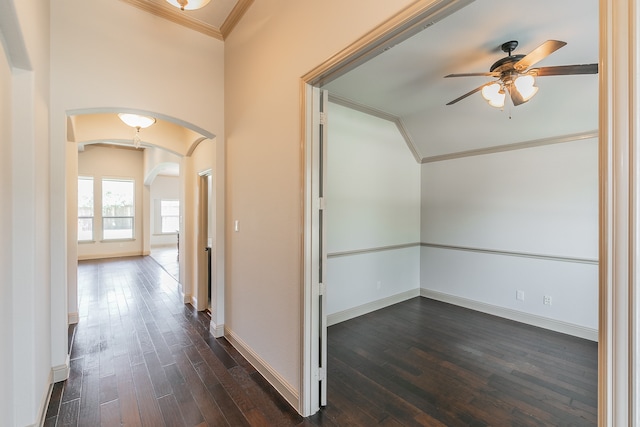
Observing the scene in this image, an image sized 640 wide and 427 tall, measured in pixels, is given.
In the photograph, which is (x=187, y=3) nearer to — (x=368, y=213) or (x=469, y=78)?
(x=469, y=78)

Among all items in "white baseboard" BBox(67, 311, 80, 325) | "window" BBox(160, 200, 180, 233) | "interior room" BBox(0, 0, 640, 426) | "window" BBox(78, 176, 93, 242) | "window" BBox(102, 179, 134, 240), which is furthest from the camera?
"window" BBox(160, 200, 180, 233)

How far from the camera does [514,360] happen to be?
8.89 feet

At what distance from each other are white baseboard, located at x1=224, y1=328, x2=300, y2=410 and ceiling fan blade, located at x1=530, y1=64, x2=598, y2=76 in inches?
126

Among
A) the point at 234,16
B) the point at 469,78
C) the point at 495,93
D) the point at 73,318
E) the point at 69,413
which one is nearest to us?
the point at 69,413

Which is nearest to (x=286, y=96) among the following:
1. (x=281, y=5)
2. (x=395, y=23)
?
(x=281, y=5)

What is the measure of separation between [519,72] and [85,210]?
10.9 meters

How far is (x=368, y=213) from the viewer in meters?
4.02

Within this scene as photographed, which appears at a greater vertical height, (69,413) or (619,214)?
(619,214)

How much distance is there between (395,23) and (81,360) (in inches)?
157

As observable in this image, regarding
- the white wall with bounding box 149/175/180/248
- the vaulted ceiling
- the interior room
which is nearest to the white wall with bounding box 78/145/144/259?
the white wall with bounding box 149/175/180/248

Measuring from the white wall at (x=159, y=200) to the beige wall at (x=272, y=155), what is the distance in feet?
30.8

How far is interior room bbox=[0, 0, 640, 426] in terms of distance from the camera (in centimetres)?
143

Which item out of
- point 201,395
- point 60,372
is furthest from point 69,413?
point 201,395

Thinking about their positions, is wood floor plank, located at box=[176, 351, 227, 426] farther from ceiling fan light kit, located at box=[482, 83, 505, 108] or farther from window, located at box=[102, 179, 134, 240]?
window, located at box=[102, 179, 134, 240]
